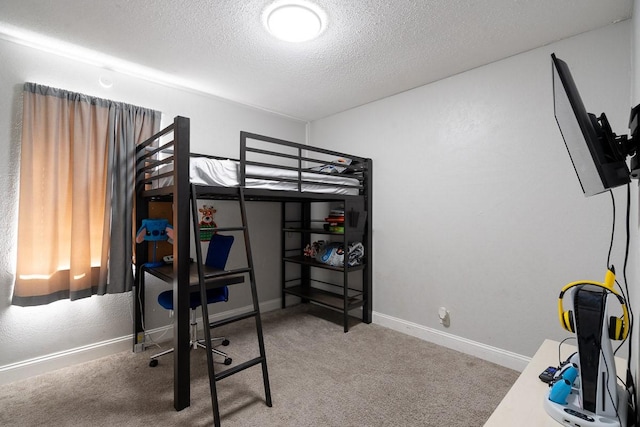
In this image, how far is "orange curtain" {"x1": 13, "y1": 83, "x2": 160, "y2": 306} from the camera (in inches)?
88.7

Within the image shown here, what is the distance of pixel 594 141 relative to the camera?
90cm

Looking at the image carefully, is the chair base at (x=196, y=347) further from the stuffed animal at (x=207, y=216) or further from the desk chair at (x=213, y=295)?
the stuffed animal at (x=207, y=216)

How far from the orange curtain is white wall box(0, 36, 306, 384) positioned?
0.40 feet

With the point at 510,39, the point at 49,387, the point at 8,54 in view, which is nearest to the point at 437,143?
the point at 510,39

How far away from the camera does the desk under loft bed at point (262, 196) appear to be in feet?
6.51

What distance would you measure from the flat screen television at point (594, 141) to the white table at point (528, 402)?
0.73m

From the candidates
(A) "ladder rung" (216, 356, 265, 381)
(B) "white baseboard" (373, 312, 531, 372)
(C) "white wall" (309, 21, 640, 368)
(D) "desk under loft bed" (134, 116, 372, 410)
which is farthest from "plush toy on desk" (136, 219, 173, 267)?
(B) "white baseboard" (373, 312, 531, 372)

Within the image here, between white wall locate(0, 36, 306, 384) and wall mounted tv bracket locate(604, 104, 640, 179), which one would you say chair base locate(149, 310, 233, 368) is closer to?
white wall locate(0, 36, 306, 384)

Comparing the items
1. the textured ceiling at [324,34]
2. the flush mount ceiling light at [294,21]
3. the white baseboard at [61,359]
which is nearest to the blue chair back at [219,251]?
the white baseboard at [61,359]

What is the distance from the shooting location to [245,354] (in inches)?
106

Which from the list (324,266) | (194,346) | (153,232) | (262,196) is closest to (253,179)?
(262,196)

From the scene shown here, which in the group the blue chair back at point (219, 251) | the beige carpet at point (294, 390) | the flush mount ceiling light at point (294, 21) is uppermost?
the flush mount ceiling light at point (294, 21)

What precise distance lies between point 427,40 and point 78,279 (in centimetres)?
329

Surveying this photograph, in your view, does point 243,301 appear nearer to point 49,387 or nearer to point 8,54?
point 49,387
